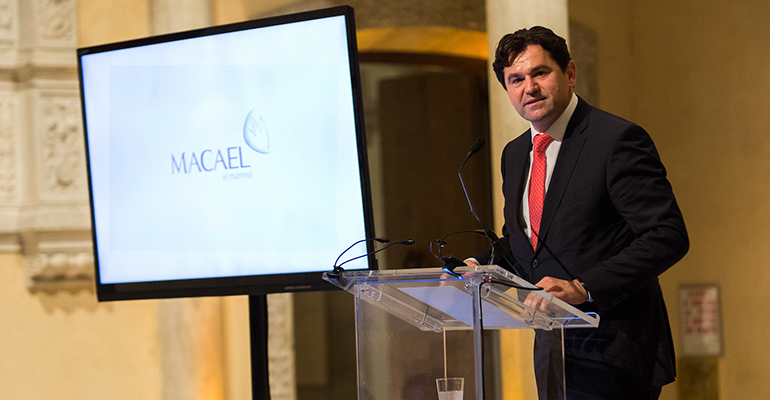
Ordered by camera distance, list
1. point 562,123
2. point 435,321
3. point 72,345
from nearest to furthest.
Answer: point 435,321, point 562,123, point 72,345

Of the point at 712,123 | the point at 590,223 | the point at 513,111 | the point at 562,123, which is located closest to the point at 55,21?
the point at 513,111

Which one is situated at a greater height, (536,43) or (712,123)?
(536,43)

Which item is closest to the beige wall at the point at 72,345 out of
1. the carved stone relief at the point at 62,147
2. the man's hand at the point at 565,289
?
the carved stone relief at the point at 62,147

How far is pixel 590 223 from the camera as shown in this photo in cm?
216

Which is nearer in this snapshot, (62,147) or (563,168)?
(563,168)

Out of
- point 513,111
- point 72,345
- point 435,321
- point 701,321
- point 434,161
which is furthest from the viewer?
point 434,161

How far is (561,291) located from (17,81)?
387 cm


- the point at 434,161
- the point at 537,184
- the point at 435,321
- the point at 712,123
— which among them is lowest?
the point at 435,321

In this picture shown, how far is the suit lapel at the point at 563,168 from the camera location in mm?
2215

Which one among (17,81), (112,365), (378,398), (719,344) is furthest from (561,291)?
(17,81)

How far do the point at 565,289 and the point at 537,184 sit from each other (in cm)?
45

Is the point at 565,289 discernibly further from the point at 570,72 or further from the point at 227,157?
the point at 227,157

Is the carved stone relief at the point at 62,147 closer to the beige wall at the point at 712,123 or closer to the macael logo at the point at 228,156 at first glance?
the macael logo at the point at 228,156

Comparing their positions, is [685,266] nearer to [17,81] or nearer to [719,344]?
[719,344]
